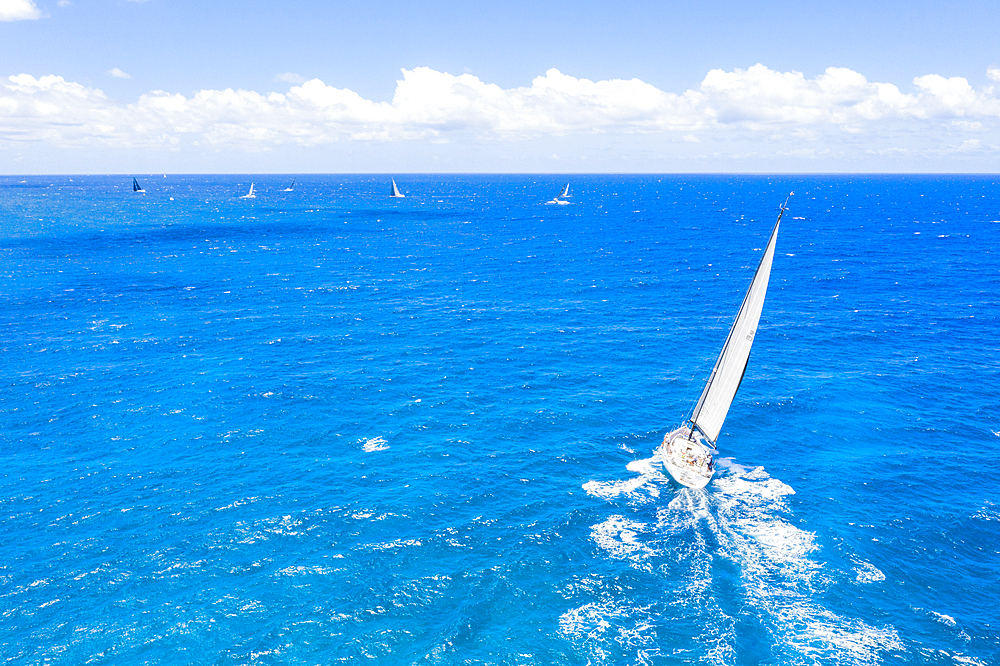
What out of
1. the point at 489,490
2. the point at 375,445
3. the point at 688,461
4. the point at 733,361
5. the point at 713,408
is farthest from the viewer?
the point at 375,445

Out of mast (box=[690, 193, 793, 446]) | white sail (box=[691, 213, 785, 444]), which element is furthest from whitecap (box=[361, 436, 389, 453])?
white sail (box=[691, 213, 785, 444])

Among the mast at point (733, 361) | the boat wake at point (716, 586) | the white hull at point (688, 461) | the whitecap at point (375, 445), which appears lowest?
the boat wake at point (716, 586)

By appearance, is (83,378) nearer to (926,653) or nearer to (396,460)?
(396,460)

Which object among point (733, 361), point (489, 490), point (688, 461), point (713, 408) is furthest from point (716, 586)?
point (489, 490)

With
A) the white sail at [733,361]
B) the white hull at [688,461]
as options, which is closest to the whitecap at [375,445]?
the white hull at [688,461]

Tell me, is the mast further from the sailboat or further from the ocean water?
the ocean water

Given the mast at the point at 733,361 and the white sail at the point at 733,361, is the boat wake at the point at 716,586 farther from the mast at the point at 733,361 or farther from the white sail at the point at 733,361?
the white sail at the point at 733,361

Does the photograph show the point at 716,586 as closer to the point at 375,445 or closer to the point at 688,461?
the point at 688,461

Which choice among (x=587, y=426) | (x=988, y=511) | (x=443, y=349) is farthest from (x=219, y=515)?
(x=988, y=511)
